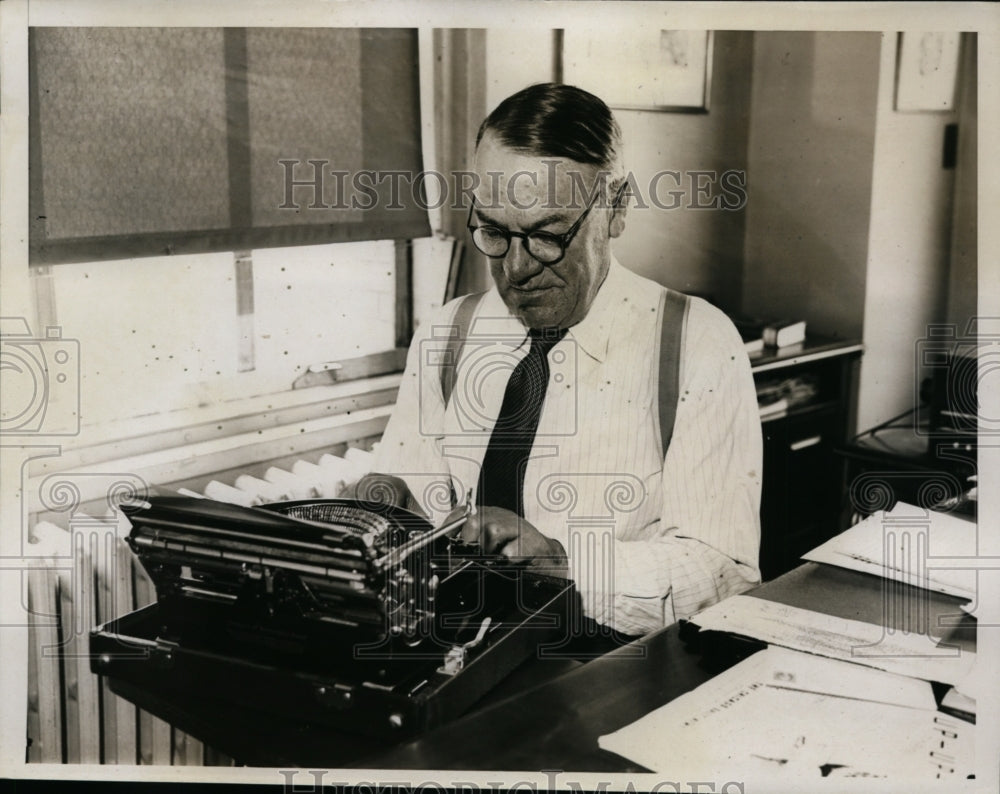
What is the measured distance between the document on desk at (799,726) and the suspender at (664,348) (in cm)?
50

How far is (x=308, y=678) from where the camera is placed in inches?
50.3

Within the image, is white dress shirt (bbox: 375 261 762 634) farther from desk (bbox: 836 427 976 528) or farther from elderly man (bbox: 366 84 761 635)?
desk (bbox: 836 427 976 528)

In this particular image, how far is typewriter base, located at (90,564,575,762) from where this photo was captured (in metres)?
1.24

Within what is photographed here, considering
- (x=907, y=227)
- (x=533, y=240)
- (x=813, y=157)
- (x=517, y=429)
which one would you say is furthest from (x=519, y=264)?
(x=907, y=227)

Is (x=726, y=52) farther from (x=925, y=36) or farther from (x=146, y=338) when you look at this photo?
(x=146, y=338)

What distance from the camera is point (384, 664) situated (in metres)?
1.30

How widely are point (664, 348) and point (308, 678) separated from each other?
862 mm

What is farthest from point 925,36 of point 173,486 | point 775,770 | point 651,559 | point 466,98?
point 173,486

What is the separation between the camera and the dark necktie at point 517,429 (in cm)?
173

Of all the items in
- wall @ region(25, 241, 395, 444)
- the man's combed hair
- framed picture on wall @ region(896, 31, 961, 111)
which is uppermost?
framed picture on wall @ region(896, 31, 961, 111)

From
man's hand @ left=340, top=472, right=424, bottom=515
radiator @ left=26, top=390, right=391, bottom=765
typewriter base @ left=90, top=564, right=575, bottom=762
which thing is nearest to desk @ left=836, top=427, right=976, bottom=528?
typewriter base @ left=90, top=564, right=575, bottom=762

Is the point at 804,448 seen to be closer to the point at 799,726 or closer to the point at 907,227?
the point at 907,227

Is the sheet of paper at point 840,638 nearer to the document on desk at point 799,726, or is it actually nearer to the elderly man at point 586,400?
the document on desk at point 799,726

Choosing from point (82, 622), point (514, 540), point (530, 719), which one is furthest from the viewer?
point (82, 622)
